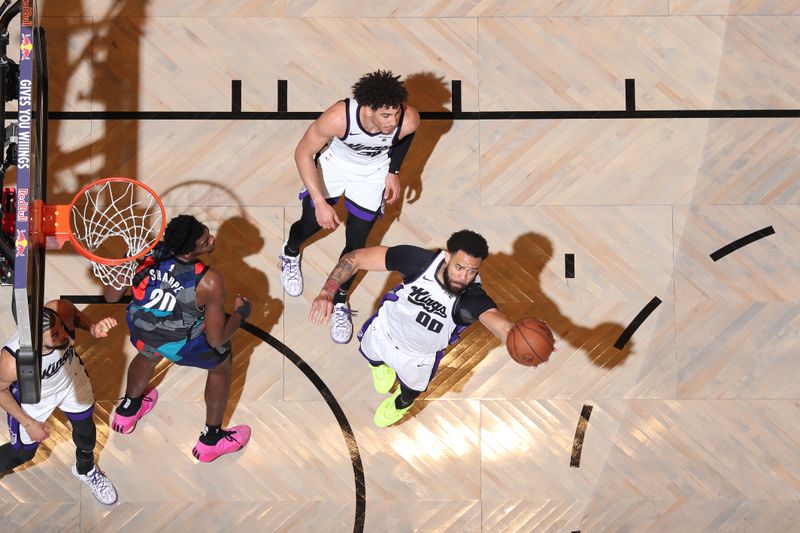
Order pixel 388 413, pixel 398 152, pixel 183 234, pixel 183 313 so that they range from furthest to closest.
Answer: pixel 388 413
pixel 398 152
pixel 183 313
pixel 183 234

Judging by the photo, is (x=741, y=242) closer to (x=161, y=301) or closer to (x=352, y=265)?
(x=352, y=265)

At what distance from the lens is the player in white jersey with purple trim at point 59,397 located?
15.4ft

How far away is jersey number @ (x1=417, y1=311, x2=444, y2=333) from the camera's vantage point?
16.0 feet

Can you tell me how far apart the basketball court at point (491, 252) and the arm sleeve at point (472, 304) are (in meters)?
1.33

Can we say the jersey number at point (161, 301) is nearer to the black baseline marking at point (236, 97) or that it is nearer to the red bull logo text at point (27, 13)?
the red bull logo text at point (27, 13)

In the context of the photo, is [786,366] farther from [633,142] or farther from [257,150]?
[257,150]

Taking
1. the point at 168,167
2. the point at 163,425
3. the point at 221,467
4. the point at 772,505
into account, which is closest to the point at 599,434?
the point at 772,505

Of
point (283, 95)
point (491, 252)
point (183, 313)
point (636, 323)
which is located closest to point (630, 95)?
point (491, 252)

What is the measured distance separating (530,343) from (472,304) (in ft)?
1.50

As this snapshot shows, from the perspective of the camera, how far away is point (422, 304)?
4.85 metres

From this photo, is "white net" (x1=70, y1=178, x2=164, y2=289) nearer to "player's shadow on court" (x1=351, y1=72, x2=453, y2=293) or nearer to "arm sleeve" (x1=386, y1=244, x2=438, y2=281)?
"player's shadow on court" (x1=351, y1=72, x2=453, y2=293)

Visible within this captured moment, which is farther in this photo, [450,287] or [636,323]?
[636,323]

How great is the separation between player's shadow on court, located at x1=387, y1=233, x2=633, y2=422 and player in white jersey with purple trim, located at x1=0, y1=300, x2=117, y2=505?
7.89 ft

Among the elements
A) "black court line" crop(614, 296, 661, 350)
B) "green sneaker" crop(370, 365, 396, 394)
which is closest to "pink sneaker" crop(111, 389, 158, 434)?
"green sneaker" crop(370, 365, 396, 394)
